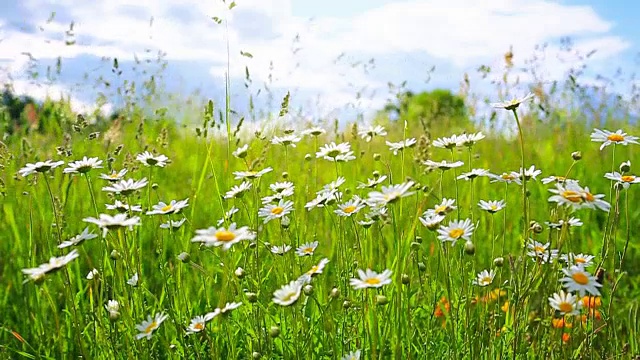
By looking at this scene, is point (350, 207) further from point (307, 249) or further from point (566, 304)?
point (566, 304)

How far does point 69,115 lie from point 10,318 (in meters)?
1.69

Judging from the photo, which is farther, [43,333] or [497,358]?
[43,333]

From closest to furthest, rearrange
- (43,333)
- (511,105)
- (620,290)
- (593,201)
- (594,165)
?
(593,201), (511,105), (43,333), (620,290), (594,165)

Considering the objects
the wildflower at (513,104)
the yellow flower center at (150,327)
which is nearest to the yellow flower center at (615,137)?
the wildflower at (513,104)

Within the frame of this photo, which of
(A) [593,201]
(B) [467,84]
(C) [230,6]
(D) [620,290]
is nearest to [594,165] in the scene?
(B) [467,84]

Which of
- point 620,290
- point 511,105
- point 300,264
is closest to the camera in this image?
point 511,105

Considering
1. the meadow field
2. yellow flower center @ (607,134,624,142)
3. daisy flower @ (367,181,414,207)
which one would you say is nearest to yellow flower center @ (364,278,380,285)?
the meadow field

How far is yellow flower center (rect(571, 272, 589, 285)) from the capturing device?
1083mm

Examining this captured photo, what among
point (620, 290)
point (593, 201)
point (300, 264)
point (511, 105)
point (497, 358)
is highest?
point (511, 105)

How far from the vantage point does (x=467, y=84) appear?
3789mm

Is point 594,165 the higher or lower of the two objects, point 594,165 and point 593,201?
the lower

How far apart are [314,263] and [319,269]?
61 centimetres

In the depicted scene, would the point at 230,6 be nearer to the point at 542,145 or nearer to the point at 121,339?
the point at 121,339

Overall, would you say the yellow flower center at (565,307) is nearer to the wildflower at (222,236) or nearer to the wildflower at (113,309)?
the wildflower at (222,236)
